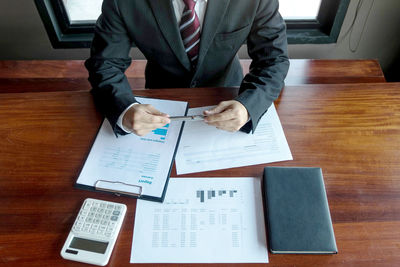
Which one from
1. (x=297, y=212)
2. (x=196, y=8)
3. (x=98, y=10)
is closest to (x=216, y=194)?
(x=297, y=212)

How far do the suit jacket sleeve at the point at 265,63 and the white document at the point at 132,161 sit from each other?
0.23 m

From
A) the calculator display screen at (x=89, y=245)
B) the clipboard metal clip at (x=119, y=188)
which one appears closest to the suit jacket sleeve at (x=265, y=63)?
the clipboard metal clip at (x=119, y=188)

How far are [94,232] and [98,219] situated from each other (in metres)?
0.03

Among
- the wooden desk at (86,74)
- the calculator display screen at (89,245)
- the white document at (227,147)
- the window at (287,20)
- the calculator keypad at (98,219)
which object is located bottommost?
the wooden desk at (86,74)

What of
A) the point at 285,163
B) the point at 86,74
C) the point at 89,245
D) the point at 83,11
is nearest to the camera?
the point at 89,245

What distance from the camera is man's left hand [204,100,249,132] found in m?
0.78

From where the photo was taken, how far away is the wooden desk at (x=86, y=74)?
1.46 metres

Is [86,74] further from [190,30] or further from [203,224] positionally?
[203,224]

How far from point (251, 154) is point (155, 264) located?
369 mm

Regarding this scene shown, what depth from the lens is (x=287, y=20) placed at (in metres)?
1.75

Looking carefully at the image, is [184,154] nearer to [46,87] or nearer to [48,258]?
[48,258]

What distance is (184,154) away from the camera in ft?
2.61

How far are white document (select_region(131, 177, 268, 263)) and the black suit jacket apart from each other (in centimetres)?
22

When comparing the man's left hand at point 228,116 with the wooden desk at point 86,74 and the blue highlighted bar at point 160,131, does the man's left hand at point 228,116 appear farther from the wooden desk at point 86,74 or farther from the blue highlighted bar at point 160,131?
the wooden desk at point 86,74
